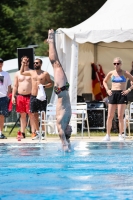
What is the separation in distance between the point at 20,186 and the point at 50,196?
2.45 feet

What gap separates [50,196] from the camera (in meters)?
6.21

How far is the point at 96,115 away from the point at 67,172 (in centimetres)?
882

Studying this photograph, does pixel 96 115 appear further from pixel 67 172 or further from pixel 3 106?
pixel 67 172

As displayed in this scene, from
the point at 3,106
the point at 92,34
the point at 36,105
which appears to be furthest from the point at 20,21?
the point at 36,105

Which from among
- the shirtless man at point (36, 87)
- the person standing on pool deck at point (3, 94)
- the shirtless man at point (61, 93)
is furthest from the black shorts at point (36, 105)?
the shirtless man at point (61, 93)

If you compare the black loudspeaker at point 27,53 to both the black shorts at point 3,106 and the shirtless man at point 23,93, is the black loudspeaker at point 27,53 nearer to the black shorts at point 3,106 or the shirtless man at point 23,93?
the shirtless man at point 23,93

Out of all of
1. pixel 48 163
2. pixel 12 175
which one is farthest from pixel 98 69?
pixel 12 175

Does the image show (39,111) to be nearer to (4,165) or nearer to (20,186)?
(4,165)

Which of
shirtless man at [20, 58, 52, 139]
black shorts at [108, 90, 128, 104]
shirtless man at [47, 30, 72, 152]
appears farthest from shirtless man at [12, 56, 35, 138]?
shirtless man at [47, 30, 72, 152]

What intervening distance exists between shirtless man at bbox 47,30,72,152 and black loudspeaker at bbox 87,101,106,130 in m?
6.20

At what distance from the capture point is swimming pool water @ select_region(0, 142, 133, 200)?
6.37 m

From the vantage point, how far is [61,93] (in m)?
10.2

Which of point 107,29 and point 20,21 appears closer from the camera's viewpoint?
point 107,29

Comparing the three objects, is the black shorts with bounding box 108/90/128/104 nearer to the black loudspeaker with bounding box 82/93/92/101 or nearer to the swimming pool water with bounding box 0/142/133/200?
the swimming pool water with bounding box 0/142/133/200
